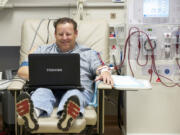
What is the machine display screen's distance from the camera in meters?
2.13

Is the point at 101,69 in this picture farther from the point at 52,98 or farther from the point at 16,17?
the point at 16,17

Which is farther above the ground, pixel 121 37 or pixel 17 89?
pixel 121 37

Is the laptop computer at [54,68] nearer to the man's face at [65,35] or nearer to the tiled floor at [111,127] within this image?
the man's face at [65,35]

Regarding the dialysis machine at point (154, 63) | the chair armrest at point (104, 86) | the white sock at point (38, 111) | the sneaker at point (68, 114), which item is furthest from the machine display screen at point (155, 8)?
the white sock at point (38, 111)

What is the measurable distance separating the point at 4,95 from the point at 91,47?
0.87 meters

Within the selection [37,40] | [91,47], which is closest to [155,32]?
[91,47]

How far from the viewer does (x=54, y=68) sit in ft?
5.59

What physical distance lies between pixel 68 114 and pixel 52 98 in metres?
0.31

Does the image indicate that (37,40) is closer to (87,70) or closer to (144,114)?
(87,70)

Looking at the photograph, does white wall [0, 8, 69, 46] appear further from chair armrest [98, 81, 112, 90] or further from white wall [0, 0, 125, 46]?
chair armrest [98, 81, 112, 90]

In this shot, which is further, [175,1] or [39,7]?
[39,7]

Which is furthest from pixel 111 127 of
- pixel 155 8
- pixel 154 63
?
pixel 155 8

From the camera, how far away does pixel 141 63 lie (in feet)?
7.29

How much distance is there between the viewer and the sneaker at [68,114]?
150 cm
